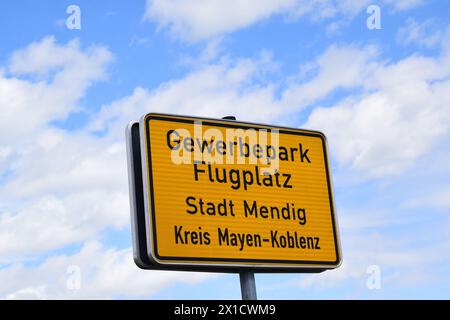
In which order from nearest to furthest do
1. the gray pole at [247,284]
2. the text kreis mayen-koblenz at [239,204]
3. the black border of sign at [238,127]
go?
1. the black border of sign at [238,127]
2. the gray pole at [247,284]
3. the text kreis mayen-koblenz at [239,204]

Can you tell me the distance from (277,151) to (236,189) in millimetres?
854

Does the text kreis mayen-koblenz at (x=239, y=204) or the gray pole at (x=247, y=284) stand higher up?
the text kreis mayen-koblenz at (x=239, y=204)

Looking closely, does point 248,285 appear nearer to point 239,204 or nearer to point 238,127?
point 239,204

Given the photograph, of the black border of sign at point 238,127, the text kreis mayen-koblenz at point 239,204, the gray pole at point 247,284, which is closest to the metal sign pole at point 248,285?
the gray pole at point 247,284

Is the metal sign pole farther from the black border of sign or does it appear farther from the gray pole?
the black border of sign

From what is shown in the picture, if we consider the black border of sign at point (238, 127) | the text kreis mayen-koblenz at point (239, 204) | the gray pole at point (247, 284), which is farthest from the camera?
the text kreis mayen-koblenz at point (239, 204)

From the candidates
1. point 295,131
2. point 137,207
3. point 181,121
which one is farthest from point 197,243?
point 295,131

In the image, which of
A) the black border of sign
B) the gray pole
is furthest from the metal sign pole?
the black border of sign

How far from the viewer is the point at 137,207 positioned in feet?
29.8

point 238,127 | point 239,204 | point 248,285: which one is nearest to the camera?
point 248,285

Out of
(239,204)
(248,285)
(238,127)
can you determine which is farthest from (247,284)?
(238,127)

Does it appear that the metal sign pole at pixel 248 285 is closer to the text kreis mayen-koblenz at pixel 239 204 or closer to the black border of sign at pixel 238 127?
the black border of sign at pixel 238 127

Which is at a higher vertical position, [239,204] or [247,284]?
[239,204]
